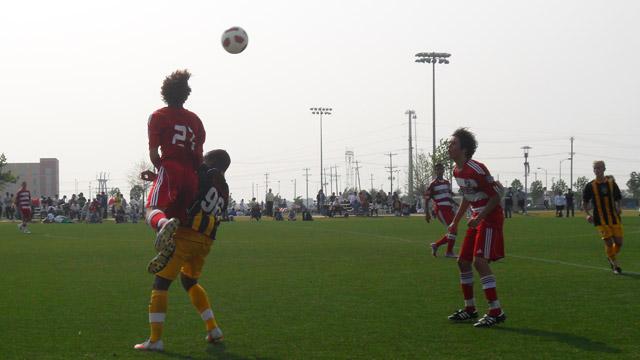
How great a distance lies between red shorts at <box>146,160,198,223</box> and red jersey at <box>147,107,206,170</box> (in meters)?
0.10

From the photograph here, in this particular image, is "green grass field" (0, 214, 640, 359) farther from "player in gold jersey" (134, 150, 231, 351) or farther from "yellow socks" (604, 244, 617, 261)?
"yellow socks" (604, 244, 617, 261)

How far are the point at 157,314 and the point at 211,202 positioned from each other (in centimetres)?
108

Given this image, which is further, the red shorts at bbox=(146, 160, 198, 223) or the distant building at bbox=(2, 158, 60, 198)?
the distant building at bbox=(2, 158, 60, 198)

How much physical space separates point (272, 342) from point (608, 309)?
13.8 ft

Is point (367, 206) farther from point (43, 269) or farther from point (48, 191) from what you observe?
point (48, 191)

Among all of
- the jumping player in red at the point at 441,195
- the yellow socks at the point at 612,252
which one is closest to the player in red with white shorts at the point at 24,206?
the jumping player in red at the point at 441,195

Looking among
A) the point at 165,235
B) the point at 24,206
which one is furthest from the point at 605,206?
the point at 24,206

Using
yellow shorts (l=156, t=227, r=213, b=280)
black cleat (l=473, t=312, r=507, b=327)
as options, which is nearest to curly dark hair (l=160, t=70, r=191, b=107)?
yellow shorts (l=156, t=227, r=213, b=280)

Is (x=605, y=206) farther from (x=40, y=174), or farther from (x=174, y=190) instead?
(x=40, y=174)

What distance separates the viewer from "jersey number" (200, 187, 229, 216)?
7.80 meters

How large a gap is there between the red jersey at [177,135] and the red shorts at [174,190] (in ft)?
0.33

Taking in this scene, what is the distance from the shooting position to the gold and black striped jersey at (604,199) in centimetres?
1490

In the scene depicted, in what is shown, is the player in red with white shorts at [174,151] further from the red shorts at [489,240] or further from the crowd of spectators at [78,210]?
the crowd of spectators at [78,210]

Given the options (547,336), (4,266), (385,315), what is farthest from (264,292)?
(4,266)
